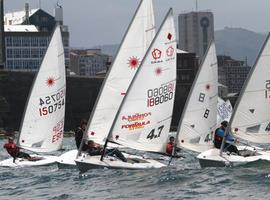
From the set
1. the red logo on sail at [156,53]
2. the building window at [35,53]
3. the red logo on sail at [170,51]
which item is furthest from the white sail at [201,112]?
the building window at [35,53]

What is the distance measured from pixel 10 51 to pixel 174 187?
157 m

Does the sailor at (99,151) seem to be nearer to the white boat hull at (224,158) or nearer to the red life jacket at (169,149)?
the white boat hull at (224,158)

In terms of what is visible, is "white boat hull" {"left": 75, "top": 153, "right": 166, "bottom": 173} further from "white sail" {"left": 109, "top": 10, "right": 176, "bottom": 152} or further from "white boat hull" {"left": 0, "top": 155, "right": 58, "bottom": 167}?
"white boat hull" {"left": 0, "top": 155, "right": 58, "bottom": 167}

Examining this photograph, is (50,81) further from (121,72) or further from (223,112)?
(223,112)

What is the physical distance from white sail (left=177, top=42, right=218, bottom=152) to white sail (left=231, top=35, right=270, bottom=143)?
2707 millimetres

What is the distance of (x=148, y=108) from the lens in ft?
96.6

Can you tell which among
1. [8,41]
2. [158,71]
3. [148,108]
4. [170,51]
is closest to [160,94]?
[148,108]

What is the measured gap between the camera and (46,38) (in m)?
181

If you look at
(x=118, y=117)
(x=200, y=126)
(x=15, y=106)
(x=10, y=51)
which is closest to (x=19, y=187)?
(x=118, y=117)

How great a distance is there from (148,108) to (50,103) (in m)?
7.26

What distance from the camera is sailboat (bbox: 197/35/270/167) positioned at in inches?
1171

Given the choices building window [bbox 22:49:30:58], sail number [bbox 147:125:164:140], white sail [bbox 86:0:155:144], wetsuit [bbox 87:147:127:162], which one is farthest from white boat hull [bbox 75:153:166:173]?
building window [bbox 22:49:30:58]

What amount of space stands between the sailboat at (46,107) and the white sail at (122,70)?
12.6ft

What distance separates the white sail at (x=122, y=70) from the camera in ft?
104
